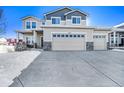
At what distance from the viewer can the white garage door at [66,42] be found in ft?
59.8

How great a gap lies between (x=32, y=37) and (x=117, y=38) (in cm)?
1335

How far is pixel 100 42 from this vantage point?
67.3 ft

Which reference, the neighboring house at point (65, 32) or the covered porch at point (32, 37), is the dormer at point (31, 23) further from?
the covered porch at point (32, 37)

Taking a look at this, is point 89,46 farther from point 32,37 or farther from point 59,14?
point 32,37

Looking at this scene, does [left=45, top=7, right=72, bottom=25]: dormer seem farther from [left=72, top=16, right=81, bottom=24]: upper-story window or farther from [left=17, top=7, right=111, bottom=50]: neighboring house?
[left=72, top=16, right=81, bottom=24]: upper-story window

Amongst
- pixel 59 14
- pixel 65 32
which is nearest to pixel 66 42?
pixel 65 32

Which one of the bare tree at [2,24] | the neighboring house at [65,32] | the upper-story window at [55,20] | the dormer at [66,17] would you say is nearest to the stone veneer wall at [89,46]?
the neighboring house at [65,32]

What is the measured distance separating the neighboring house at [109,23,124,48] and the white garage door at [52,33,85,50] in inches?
327

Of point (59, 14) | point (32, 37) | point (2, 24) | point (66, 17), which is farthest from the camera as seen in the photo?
point (32, 37)

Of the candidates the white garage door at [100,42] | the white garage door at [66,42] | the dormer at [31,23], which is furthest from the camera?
the dormer at [31,23]

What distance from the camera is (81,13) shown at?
21.7 meters

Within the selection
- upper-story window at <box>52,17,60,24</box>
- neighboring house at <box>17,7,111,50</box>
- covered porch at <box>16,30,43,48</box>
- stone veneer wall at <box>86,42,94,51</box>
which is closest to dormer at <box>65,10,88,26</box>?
neighboring house at <box>17,7,111,50</box>

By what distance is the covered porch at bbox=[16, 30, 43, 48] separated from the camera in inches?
863
